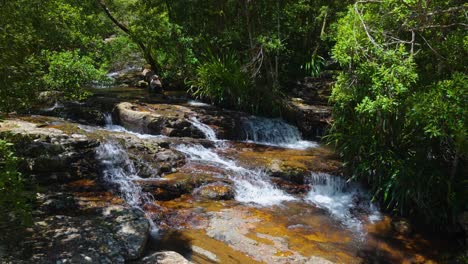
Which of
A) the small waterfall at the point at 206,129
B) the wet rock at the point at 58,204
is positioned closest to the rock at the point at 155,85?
the small waterfall at the point at 206,129

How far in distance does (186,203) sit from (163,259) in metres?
2.34

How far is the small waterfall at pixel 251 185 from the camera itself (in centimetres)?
782

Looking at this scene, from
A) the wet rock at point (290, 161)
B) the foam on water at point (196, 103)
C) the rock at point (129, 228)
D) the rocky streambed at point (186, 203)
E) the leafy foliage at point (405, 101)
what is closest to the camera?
the rock at point (129, 228)

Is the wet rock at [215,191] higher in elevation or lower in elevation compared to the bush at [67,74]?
lower

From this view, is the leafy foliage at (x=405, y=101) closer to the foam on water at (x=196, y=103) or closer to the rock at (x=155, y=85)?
the foam on water at (x=196, y=103)

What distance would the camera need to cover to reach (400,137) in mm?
7695

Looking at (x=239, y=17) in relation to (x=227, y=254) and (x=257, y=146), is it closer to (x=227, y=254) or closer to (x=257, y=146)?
(x=257, y=146)

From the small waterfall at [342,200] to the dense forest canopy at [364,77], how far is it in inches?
13.6

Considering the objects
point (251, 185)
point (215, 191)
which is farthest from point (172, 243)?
point (251, 185)

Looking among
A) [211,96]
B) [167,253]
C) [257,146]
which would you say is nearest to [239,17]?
[211,96]

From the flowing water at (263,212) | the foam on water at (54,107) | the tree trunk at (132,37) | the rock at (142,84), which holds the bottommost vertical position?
the flowing water at (263,212)

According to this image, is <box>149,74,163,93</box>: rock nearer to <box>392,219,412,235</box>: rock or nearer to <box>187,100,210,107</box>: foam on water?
<box>187,100,210,107</box>: foam on water

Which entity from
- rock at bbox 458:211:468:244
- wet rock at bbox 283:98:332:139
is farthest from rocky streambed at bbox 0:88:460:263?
wet rock at bbox 283:98:332:139

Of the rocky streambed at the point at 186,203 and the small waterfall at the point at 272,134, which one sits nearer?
the rocky streambed at the point at 186,203
